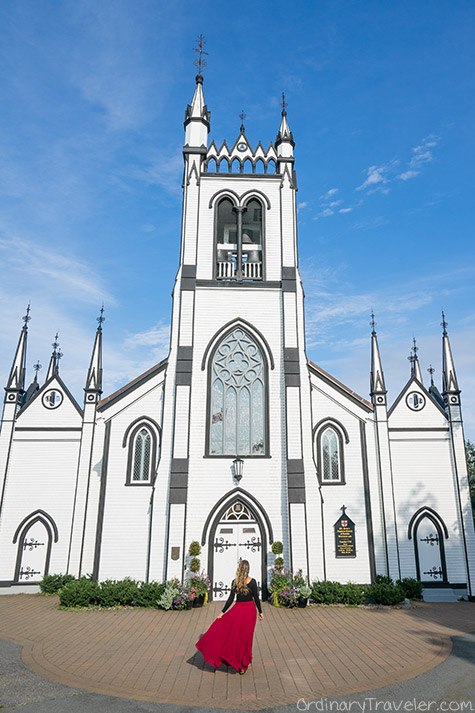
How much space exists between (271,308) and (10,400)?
38.4 feet

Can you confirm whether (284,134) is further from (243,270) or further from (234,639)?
(234,639)

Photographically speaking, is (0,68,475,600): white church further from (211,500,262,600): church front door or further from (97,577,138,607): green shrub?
(97,577,138,607): green shrub

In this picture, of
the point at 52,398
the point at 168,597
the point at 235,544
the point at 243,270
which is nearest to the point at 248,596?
the point at 168,597

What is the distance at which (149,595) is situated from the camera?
16.1m

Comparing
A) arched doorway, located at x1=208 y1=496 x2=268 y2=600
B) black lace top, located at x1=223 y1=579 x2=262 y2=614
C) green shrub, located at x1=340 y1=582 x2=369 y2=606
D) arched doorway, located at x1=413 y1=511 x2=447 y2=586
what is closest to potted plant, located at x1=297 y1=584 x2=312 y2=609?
green shrub, located at x1=340 y1=582 x2=369 y2=606

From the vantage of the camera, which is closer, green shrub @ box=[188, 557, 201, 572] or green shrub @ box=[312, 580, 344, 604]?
green shrub @ box=[312, 580, 344, 604]

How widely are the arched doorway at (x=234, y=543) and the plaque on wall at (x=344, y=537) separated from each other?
2.82 meters

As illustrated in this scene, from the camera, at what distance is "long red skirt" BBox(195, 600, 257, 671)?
8594 mm

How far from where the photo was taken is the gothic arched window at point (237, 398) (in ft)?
62.6

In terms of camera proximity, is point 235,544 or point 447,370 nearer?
point 235,544

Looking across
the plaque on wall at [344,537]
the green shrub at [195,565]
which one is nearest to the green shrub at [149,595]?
the green shrub at [195,565]

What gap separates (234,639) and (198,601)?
856 cm

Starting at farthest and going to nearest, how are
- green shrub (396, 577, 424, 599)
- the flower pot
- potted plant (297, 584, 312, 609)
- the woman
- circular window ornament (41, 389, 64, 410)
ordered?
circular window ornament (41, 389, 64, 410) < green shrub (396, 577, 424, 599) < the flower pot < potted plant (297, 584, 312, 609) < the woman

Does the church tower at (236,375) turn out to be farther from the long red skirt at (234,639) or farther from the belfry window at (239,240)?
the long red skirt at (234,639)
